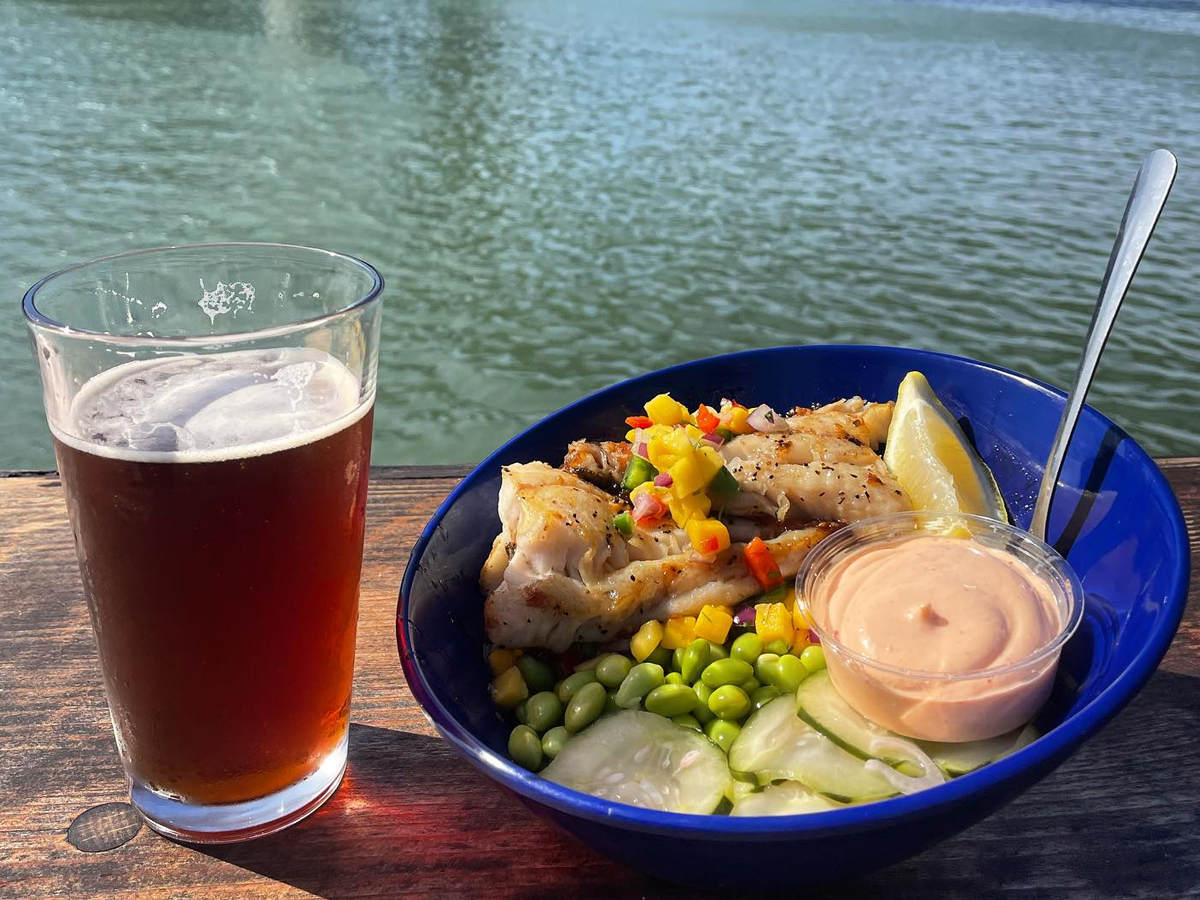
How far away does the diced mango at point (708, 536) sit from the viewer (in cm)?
242

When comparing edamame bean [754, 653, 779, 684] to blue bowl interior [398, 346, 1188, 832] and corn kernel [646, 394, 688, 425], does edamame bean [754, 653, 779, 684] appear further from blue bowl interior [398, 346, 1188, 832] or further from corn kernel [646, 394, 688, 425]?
corn kernel [646, 394, 688, 425]

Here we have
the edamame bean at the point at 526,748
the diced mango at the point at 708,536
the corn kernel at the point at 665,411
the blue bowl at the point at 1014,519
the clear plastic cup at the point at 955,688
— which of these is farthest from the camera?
the corn kernel at the point at 665,411

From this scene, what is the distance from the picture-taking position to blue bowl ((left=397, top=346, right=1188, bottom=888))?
1530 mm

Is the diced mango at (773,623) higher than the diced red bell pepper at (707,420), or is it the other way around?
the diced red bell pepper at (707,420)

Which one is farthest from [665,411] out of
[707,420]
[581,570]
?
[581,570]

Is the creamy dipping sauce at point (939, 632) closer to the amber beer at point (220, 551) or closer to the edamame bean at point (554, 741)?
the edamame bean at point (554, 741)

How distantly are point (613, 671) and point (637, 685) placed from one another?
0.29ft

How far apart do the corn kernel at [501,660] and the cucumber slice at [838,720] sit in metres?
Result: 0.61

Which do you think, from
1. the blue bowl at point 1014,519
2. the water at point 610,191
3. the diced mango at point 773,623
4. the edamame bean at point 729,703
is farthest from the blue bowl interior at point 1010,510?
the water at point 610,191

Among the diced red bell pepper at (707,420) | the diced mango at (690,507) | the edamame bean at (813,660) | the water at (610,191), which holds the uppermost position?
the diced red bell pepper at (707,420)

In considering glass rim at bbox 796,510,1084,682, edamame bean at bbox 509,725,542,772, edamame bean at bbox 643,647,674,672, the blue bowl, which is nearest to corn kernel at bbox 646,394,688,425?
the blue bowl

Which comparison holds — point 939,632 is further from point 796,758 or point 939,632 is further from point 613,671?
point 613,671

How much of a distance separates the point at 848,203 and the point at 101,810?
36.0ft

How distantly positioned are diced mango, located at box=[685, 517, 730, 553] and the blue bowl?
481 millimetres
